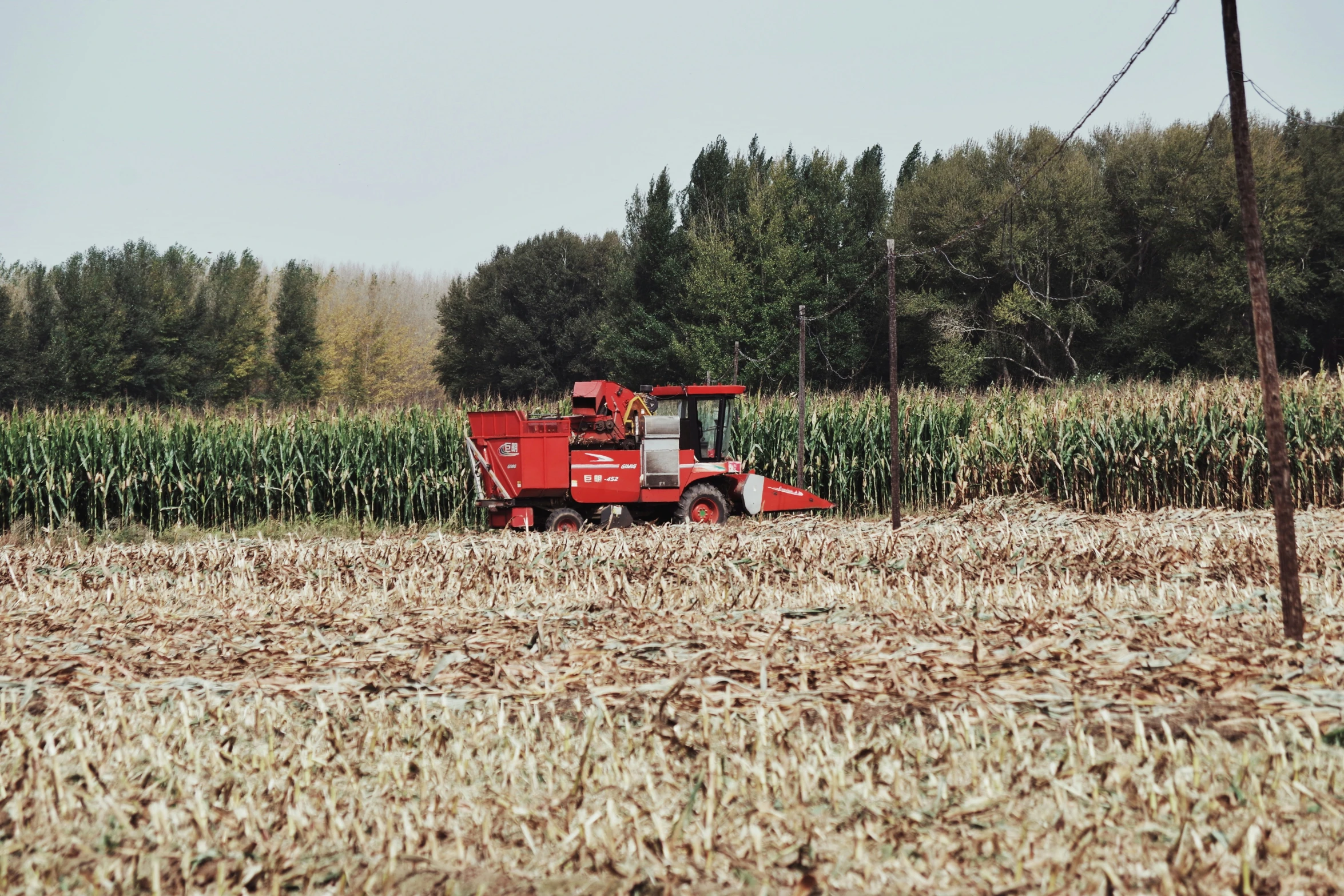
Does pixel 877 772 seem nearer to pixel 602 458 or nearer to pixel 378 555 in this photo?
pixel 378 555

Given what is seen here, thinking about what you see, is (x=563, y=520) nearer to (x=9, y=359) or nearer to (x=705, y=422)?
(x=705, y=422)

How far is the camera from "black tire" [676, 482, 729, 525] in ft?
42.6

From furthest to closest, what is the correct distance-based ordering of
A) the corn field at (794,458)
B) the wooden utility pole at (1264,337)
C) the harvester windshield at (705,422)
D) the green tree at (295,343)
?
the green tree at (295,343)
the corn field at (794,458)
the harvester windshield at (705,422)
the wooden utility pole at (1264,337)

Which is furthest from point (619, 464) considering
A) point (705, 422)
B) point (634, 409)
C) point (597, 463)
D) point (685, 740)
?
point (685, 740)

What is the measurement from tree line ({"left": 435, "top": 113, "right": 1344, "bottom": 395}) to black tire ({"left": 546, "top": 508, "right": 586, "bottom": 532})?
2108 cm

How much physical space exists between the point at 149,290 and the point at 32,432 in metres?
35.2

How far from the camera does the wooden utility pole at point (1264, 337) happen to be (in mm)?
5188

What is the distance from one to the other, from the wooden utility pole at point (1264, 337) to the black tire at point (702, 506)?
784 centimetres

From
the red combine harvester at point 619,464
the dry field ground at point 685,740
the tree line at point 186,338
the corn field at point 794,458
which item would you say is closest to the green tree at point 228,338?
the tree line at point 186,338

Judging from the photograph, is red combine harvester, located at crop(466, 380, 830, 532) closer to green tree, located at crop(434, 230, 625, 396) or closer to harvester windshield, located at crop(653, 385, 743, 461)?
harvester windshield, located at crop(653, 385, 743, 461)

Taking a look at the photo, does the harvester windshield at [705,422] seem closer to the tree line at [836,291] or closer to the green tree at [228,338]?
the tree line at [836,291]

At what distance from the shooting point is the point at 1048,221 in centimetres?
3931

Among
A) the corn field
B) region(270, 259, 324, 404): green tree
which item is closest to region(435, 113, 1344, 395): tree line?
region(270, 259, 324, 404): green tree

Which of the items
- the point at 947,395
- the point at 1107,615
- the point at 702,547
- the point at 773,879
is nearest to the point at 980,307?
the point at 947,395
